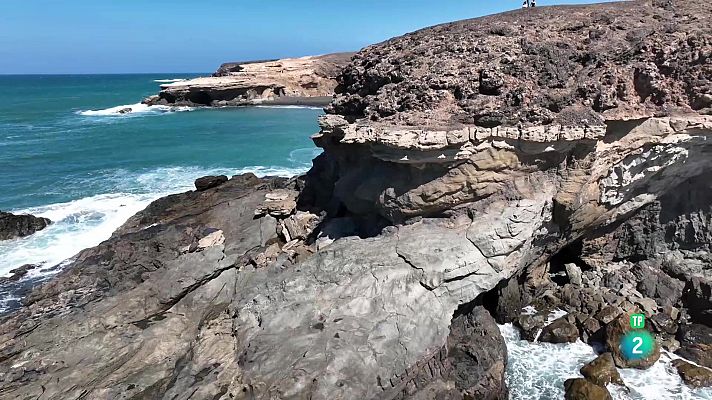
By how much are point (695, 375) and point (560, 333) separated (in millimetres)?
2701

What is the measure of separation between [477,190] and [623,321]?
14.6 feet

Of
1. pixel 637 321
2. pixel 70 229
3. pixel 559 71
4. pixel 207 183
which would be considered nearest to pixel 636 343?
pixel 637 321

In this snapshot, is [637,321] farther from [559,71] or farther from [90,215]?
[90,215]

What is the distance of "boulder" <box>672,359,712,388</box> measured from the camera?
1029 centimetres

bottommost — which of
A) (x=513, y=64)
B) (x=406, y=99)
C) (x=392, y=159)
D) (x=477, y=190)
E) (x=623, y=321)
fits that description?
(x=623, y=321)

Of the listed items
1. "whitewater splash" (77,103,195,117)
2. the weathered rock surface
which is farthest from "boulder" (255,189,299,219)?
"whitewater splash" (77,103,195,117)

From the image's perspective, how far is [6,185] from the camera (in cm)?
2700

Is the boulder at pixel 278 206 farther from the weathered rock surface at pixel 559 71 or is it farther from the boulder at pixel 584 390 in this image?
the boulder at pixel 584 390

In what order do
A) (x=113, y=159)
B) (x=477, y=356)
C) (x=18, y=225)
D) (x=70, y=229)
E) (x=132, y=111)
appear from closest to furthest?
1. (x=477, y=356)
2. (x=18, y=225)
3. (x=70, y=229)
4. (x=113, y=159)
5. (x=132, y=111)

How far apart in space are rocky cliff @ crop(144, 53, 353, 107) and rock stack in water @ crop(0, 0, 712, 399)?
55273 millimetres

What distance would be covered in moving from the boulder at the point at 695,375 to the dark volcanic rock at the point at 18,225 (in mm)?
22242

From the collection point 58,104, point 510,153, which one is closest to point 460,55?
point 510,153

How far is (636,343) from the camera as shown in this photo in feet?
36.2

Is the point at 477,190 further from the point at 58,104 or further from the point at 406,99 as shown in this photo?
the point at 58,104
